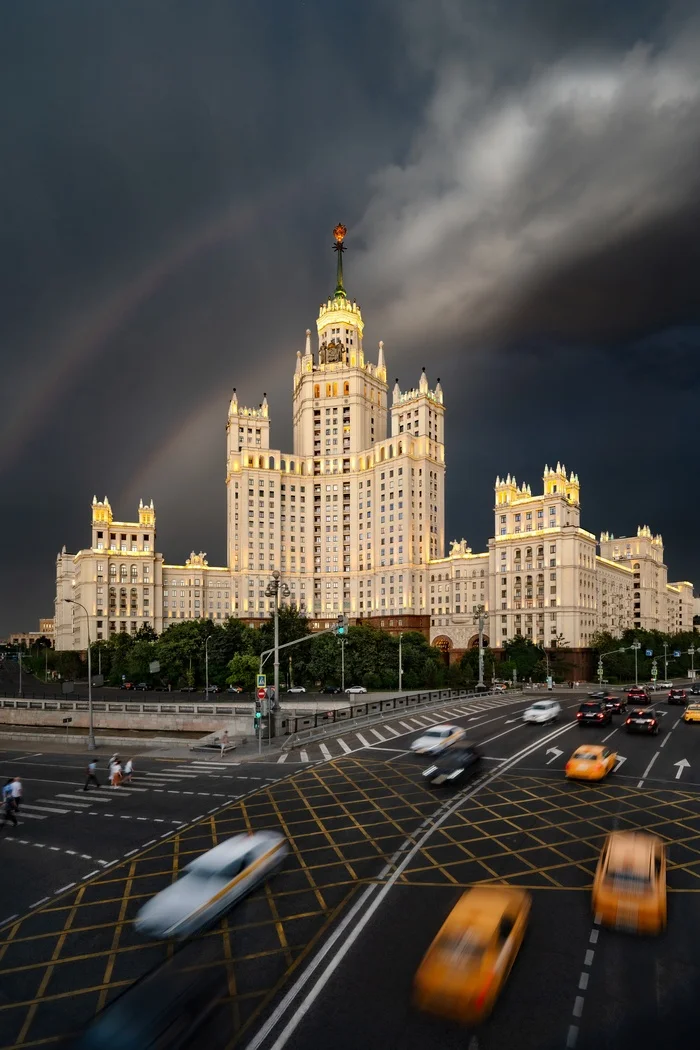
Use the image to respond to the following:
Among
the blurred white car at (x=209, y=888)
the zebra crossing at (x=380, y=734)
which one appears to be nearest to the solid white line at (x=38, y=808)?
the zebra crossing at (x=380, y=734)

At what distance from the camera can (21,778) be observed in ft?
103

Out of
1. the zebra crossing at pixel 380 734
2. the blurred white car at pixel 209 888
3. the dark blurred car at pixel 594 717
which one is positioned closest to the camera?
the blurred white car at pixel 209 888

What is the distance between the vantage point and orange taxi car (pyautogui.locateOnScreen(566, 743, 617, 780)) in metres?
26.6

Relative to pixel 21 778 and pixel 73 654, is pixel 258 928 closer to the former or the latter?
pixel 21 778

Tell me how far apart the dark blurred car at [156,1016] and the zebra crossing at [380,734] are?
21.9 meters

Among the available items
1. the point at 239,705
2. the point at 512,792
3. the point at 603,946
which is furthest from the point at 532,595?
the point at 603,946

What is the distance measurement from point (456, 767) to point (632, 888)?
520 inches

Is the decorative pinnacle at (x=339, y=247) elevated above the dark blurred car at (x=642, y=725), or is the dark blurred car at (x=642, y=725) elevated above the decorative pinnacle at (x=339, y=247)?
the decorative pinnacle at (x=339, y=247)

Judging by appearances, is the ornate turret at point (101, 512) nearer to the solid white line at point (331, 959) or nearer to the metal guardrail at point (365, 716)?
the metal guardrail at point (365, 716)

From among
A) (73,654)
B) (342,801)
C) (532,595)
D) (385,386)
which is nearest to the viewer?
(342,801)

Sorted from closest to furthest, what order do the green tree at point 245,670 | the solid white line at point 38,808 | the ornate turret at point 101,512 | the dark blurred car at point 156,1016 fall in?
the dark blurred car at point 156,1016
the solid white line at point 38,808
the green tree at point 245,670
the ornate turret at point 101,512

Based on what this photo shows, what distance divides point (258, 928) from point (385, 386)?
154260 millimetres

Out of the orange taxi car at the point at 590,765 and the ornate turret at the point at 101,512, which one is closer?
the orange taxi car at the point at 590,765

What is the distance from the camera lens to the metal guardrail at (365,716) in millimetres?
39406
